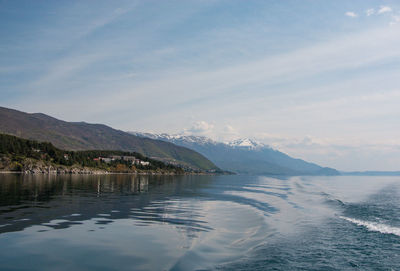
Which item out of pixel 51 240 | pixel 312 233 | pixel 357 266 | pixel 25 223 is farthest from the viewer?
pixel 312 233

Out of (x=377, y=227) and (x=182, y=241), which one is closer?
(x=182, y=241)

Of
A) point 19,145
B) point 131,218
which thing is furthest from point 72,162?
point 131,218

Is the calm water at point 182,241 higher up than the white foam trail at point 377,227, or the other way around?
the calm water at point 182,241

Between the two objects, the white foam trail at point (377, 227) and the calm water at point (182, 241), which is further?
the white foam trail at point (377, 227)

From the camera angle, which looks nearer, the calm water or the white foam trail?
the calm water

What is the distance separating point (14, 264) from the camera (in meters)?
16.8

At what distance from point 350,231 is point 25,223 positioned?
31633mm

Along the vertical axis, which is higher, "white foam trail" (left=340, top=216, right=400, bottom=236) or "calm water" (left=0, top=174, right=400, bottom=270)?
"calm water" (left=0, top=174, right=400, bottom=270)

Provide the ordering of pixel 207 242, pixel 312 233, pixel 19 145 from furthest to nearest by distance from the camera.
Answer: pixel 19 145
pixel 312 233
pixel 207 242

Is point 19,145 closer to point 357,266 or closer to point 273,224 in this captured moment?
point 273,224

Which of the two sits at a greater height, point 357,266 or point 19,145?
point 19,145

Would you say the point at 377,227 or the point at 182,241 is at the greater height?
the point at 182,241

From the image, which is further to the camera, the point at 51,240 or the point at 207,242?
the point at 207,242

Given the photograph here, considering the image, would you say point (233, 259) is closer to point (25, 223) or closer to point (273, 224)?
point (273, 224)
